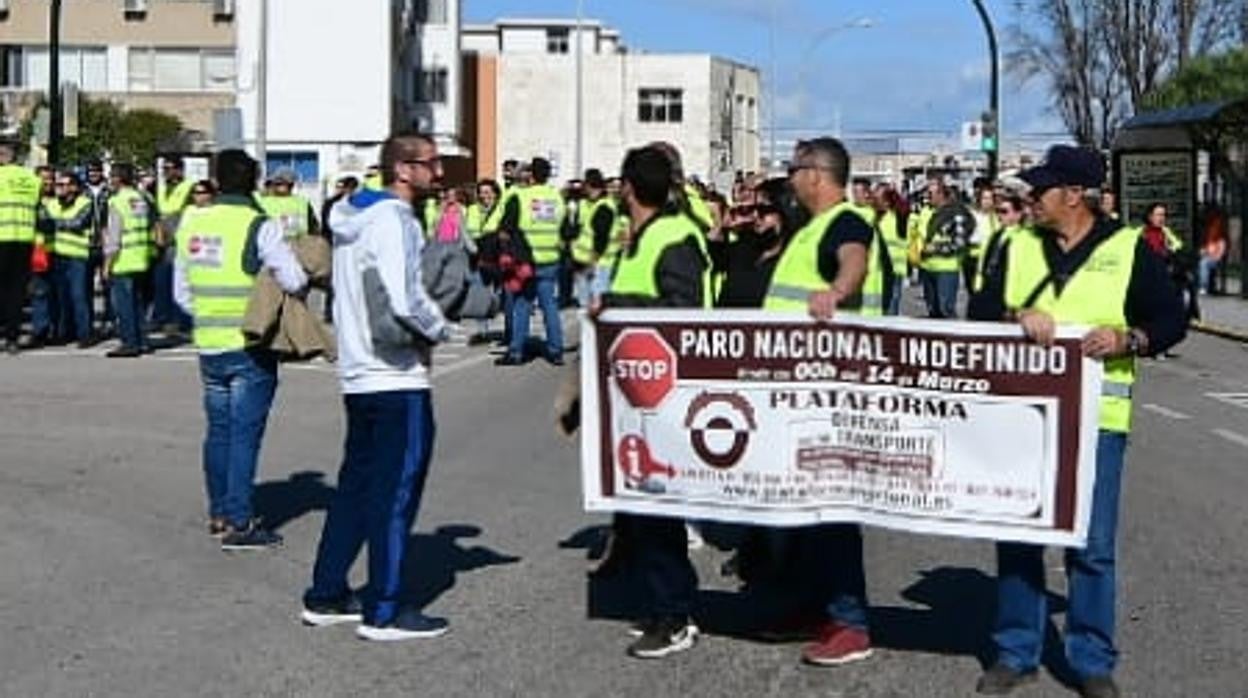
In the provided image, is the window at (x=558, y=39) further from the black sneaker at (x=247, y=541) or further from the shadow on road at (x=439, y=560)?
the black sneaker at (x=247, y=541)

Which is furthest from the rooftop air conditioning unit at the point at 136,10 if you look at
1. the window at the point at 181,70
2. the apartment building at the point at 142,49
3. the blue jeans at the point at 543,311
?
the blue jeans at the point at 543,311

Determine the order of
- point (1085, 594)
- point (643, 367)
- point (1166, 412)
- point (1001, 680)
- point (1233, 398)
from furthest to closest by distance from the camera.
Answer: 1. point (1233, 398)
2. point (1166, 412)
3. point (643, 367)
4. point (1001, 680)
5. point (1085, 594)

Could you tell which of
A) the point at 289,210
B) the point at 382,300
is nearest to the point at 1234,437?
the point at 382,300

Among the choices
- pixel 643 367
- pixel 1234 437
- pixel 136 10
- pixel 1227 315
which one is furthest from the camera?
pixel 136 10

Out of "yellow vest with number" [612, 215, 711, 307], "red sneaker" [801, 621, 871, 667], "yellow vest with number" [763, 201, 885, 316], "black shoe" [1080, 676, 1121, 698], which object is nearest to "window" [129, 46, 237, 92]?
"yellow vest with number" [612, 215, 711, 307]

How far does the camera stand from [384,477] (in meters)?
7.89

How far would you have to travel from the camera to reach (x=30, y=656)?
7.69 metres

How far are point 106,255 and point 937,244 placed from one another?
9.16 m

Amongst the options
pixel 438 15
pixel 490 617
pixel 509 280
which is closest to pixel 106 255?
pixel 509 280

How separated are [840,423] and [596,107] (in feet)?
316

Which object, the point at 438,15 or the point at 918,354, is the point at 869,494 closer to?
the point at 918,354

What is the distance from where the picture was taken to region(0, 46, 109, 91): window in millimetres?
77000

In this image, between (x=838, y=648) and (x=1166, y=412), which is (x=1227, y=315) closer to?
(x=1166, y=412)

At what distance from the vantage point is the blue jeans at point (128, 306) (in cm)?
2058
